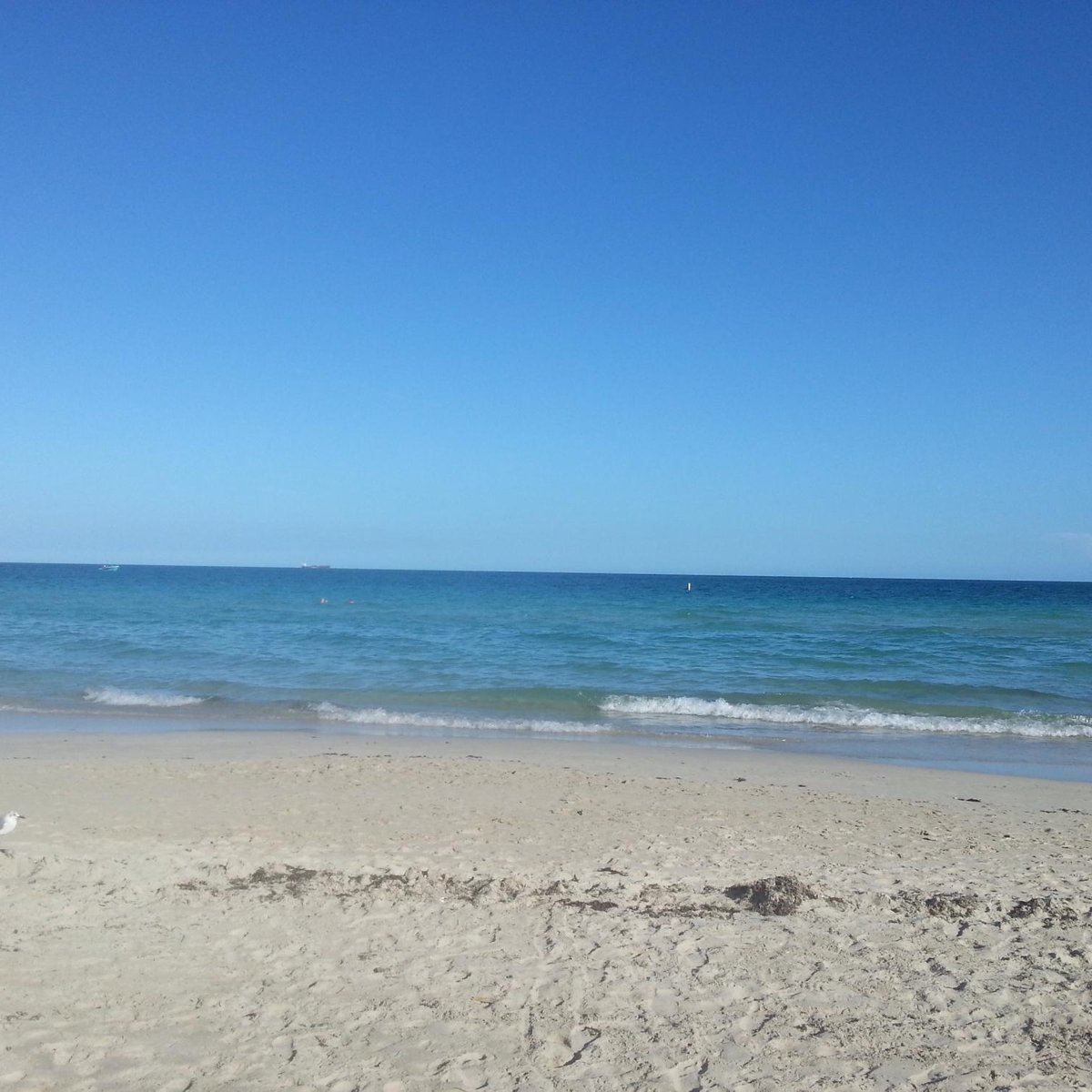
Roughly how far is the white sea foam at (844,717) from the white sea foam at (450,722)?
173cm

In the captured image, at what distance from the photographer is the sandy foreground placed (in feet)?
13.9

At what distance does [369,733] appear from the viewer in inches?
602

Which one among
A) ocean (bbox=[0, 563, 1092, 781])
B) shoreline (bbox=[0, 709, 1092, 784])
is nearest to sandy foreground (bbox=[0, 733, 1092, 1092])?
shoreline (bbox=[0, 709, 1092, 784])

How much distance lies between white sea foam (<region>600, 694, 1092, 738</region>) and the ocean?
0.05 meters

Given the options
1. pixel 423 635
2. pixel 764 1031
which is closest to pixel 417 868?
pixel 764 1031

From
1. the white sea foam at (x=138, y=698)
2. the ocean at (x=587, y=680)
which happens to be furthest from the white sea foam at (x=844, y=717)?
the white sea foam at (x=138, y=698)

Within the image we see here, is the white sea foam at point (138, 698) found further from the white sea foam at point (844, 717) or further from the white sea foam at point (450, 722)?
the white sea foam at point (844, 717)

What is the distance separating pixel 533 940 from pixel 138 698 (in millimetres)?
14956

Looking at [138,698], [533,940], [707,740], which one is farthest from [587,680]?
[533,940]

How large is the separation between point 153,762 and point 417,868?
6.14 metres

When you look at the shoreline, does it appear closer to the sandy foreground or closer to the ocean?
the ocean

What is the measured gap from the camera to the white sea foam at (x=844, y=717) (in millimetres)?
16188

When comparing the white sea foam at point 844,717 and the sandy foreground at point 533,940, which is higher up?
the sandy foreground at point 533,940

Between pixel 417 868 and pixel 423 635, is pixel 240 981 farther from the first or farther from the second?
pixel 423 635
